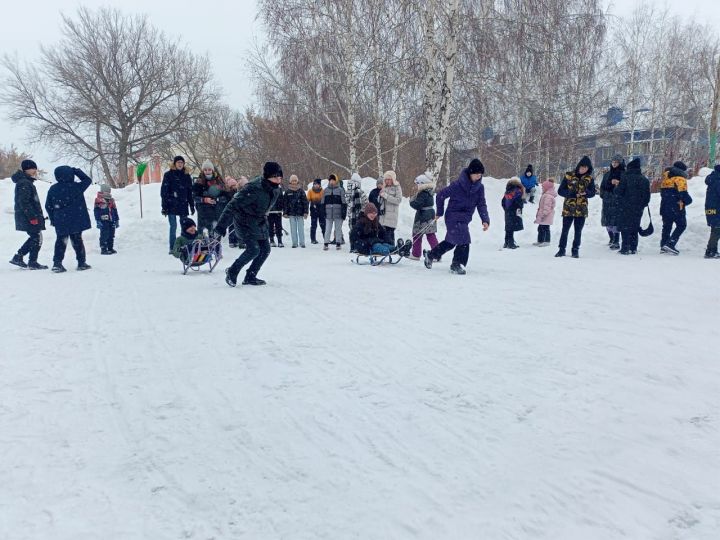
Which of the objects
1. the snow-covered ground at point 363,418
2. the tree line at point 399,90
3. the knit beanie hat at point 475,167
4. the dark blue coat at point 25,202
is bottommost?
the snow-covered ground at point 363,418

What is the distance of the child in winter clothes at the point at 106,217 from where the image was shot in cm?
1197

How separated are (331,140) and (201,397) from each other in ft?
85.1

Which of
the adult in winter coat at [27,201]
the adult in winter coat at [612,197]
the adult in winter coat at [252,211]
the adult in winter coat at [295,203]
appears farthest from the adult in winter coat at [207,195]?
the adult in winter coat at [612,197]

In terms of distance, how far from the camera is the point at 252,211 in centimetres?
685

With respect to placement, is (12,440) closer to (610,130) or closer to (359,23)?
(359,23)

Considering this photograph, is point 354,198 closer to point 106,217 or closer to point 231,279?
point 106,217

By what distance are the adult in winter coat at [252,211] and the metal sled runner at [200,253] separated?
1.63 metres

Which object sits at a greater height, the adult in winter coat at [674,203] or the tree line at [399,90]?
the tree line at [399,90]

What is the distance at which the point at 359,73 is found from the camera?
17578 millimetres

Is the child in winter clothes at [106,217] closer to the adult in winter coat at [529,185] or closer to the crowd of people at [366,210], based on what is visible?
the crowd of people at [366,210]

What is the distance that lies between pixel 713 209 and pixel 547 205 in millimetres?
3232

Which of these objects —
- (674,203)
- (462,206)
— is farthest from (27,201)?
(674,203)

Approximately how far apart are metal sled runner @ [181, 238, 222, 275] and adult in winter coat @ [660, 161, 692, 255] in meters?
8.32

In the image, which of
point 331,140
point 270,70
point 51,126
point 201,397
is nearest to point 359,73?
point 270,70
